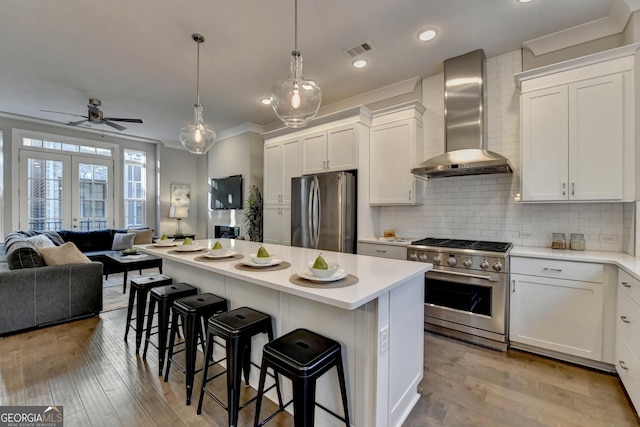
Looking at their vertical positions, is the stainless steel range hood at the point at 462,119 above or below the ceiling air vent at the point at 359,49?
below

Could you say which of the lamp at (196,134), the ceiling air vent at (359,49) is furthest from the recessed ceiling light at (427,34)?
the lamp at (196,134)

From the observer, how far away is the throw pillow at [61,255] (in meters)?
3.18

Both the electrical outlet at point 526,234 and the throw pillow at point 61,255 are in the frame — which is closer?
the electrical outlet at point 526,234

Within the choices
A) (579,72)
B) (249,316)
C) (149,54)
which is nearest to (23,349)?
(249,316)

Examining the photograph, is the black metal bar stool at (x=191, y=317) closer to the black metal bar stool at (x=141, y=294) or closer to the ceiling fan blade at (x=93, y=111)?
the black metal bar stool at (x=141, y=294)

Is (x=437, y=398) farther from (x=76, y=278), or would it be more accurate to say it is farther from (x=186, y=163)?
(x=186, y=163)

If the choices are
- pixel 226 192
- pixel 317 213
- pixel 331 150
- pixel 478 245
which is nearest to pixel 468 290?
pixel 478 245

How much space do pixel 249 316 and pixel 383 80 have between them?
11.1ft

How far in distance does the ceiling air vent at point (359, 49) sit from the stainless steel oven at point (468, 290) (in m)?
2.18

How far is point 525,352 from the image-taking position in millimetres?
2543

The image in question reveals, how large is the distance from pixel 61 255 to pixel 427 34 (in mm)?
4676

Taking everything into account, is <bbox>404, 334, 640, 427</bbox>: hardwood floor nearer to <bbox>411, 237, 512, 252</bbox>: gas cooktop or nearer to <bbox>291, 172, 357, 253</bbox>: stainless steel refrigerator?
<bbox>411, 237, 512, 252</bbox>: gas cooktop

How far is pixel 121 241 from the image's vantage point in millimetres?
5695

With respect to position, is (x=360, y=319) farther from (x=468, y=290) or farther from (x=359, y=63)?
(x=359, y=63)
